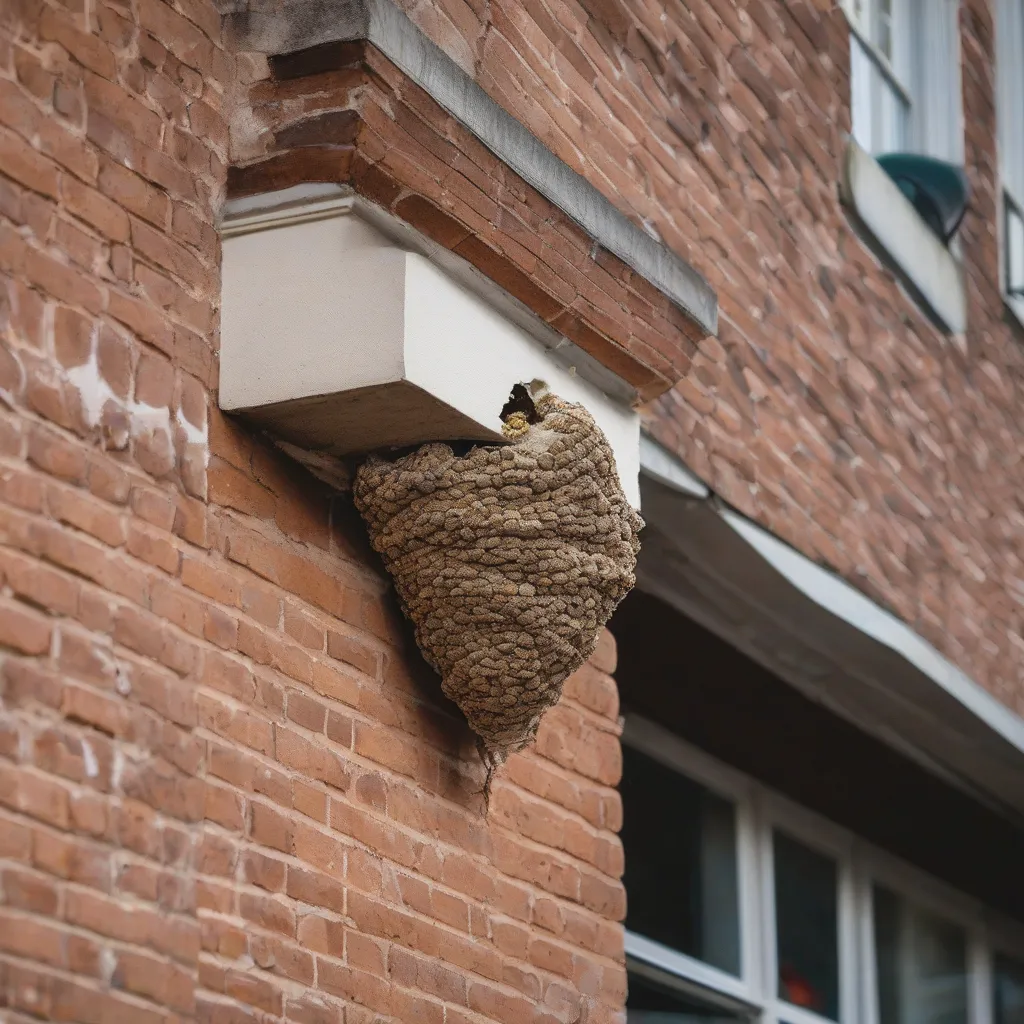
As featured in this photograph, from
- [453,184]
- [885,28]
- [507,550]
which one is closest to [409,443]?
[507,550]

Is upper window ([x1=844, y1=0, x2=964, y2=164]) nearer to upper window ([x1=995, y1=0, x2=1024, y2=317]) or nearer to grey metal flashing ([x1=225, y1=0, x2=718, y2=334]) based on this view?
upper window ([x1=995, y1=0, x2=1024, y2=317])

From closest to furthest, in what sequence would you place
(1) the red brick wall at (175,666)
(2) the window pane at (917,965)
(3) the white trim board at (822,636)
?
(1) the red brick wall at (175,666) → (3) the white trim board at (822,636) → (2) the window pane at (917,965)

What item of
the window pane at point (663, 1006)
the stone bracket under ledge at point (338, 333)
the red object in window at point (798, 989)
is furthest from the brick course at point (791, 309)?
the window pane at point (663, 1006)

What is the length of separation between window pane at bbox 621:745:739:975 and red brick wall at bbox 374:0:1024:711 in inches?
40.9

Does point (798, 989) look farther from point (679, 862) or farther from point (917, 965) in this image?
point (917, 965)

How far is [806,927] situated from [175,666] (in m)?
5.11

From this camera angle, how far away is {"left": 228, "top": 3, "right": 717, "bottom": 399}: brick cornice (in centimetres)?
497

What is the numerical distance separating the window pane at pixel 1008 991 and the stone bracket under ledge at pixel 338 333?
6.11 meters

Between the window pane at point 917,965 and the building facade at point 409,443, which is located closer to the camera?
the building facade at point 409,443

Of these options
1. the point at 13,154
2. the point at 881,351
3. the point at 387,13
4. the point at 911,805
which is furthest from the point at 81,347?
the point at 911,805

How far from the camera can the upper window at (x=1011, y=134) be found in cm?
1071

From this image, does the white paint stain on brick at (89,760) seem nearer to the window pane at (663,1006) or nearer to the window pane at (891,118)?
the window pane at (663,1006)

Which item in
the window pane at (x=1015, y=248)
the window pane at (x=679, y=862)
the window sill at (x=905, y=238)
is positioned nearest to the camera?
the window pane at (x=679, y=862)

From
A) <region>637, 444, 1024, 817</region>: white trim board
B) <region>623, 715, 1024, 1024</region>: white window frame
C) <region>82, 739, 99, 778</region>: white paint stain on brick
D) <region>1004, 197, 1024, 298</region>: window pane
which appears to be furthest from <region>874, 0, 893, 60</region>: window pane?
<region>82, 739, 99, 778</region>: white paint stain on brick
